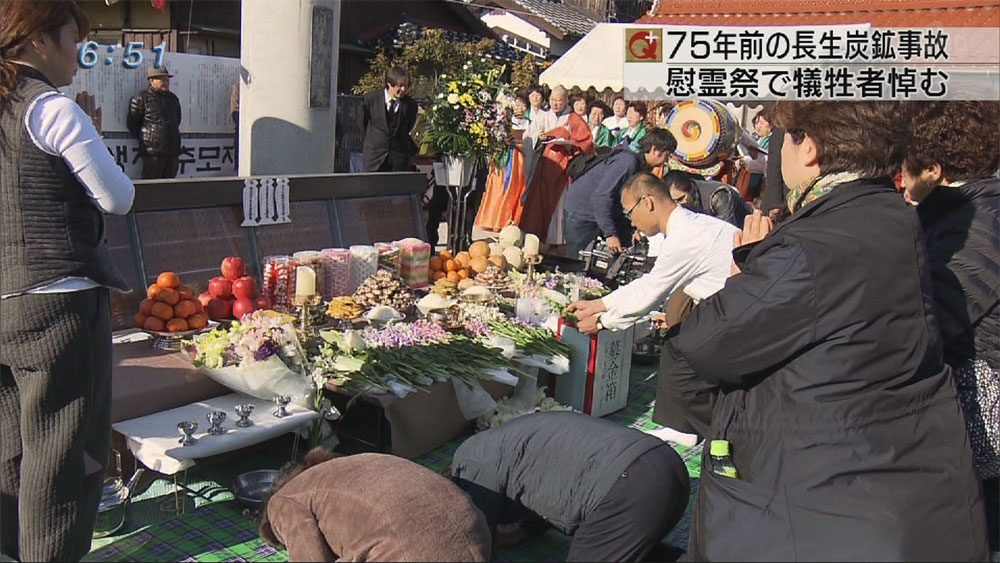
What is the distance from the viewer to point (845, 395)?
195 centimetres

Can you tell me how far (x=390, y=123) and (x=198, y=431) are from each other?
4344 millimetres

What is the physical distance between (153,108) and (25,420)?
6.29 metres

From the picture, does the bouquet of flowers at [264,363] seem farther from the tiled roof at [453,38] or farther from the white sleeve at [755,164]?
the tiled roof at [453,38]

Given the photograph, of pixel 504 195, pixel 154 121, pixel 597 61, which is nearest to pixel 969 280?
pixel 504 195

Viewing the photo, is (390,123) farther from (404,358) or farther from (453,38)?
(453,38)

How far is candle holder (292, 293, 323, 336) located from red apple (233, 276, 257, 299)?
0.64 ft

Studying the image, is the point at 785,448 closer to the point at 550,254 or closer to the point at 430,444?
the point at 430,444

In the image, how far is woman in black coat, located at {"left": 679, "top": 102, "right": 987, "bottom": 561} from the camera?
76.1 inches

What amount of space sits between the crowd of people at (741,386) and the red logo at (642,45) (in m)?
2.45

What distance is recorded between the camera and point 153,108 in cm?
823

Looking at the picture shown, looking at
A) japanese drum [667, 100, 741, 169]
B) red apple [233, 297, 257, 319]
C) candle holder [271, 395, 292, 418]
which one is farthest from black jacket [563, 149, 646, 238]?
candle holder [271, 395, 292, 418]

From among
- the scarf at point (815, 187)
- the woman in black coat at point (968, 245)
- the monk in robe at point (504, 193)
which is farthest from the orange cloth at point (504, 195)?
the scarf at point (815, 187)

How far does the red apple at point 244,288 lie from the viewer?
4.16 metres

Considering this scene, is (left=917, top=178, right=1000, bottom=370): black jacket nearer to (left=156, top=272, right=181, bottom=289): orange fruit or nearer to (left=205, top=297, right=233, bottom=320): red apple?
(left=205, top=297, right=233, bottom=320): red apple
